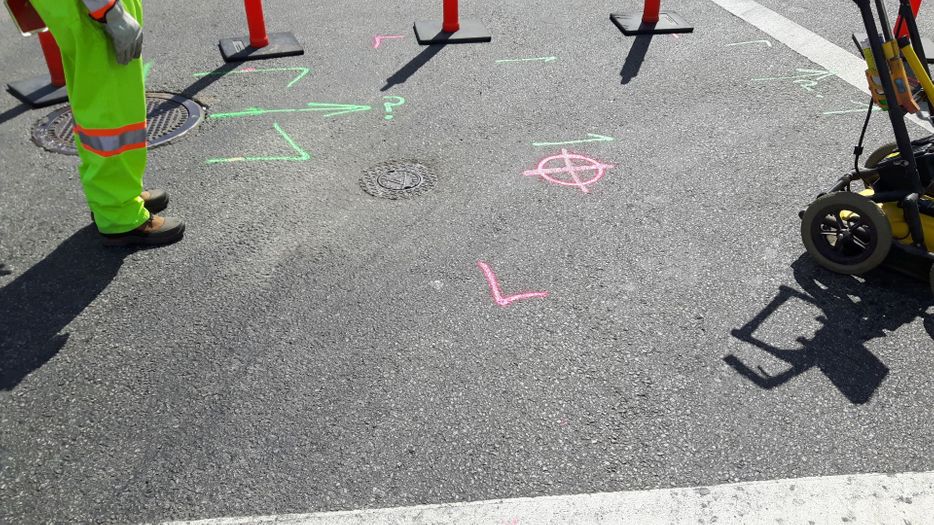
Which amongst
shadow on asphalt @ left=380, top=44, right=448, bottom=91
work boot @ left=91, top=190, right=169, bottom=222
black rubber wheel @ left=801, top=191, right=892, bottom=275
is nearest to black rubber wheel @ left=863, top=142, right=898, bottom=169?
black rubber wheel @ left=801, top=191, right=892, bottom=275

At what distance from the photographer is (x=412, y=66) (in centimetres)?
680

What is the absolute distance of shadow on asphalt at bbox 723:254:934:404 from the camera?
357 cm

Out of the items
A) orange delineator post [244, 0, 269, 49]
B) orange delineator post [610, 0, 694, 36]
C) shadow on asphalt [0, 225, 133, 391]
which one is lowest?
orange delineator post [610, 0, 694, 36]

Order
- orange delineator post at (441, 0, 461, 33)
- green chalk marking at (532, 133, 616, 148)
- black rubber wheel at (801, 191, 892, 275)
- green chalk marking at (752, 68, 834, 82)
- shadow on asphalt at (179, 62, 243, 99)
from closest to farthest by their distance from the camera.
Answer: black rubber wheel at (801, 191, 892, 275) → green chalk marking at (532, 133, 616, 148) → shadow on asphalt at (179, 62, 243, 99) → green chalk marking at (752, 68, 834, 82) → orange delineator post at (441, 0, 461, 33)

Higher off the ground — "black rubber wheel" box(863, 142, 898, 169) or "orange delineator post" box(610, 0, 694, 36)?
"black rubber wheel" box(863, 142, 898, 169)

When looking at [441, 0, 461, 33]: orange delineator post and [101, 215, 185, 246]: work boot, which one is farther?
[441, 0, 461, 33]: orange delineator post

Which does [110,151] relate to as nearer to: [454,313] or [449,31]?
[454,313]

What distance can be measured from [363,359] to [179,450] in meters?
0.88

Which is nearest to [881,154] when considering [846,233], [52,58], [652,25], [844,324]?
[846,233]

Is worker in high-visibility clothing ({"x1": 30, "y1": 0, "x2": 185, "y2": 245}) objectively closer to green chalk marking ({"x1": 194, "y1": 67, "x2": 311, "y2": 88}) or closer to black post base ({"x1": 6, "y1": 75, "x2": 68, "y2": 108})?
black post base ({"x1": 6, "y1": 75, "x2": 68, "y2": 108})

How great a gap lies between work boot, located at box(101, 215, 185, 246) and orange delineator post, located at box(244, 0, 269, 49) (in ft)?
9.97

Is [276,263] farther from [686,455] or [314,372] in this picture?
[686,455]

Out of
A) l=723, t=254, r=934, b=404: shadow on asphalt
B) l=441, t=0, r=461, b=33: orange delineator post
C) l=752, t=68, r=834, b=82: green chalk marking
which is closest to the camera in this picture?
l=723, t=254, r=934, b=404: shadow on asphalt

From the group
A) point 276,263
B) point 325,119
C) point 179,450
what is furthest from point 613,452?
point 325,119
